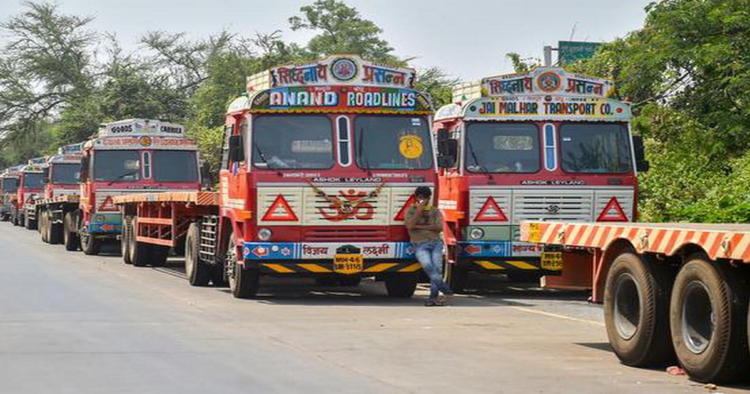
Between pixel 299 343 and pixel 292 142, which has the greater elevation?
pixel 292 142

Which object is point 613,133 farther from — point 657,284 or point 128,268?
point 128,268

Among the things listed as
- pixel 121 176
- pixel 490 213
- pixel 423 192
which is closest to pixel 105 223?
pixel 121 176

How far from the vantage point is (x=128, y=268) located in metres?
26.2

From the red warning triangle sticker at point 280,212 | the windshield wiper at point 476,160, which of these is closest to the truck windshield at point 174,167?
the windshield wiper at point 476,160

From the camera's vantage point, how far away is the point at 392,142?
18562mm

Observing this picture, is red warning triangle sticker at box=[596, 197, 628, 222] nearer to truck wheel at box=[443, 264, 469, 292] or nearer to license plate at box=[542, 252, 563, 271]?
license plate at box=[542, 252, 563, 271]

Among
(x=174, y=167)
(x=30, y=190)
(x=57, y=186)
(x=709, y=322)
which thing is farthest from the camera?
(x=30, y=190)

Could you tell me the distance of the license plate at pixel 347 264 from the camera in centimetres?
1803

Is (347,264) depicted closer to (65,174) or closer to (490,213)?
(490,213)

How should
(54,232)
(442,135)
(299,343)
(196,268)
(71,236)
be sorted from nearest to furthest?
(299,343) → (442,135) → (196,268) → (71,236) → (54,232)

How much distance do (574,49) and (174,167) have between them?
26624mm

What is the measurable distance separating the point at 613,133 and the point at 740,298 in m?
10.1

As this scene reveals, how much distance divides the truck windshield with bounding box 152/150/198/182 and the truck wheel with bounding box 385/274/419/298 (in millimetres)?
11367

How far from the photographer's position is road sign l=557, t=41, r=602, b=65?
52656 mm
